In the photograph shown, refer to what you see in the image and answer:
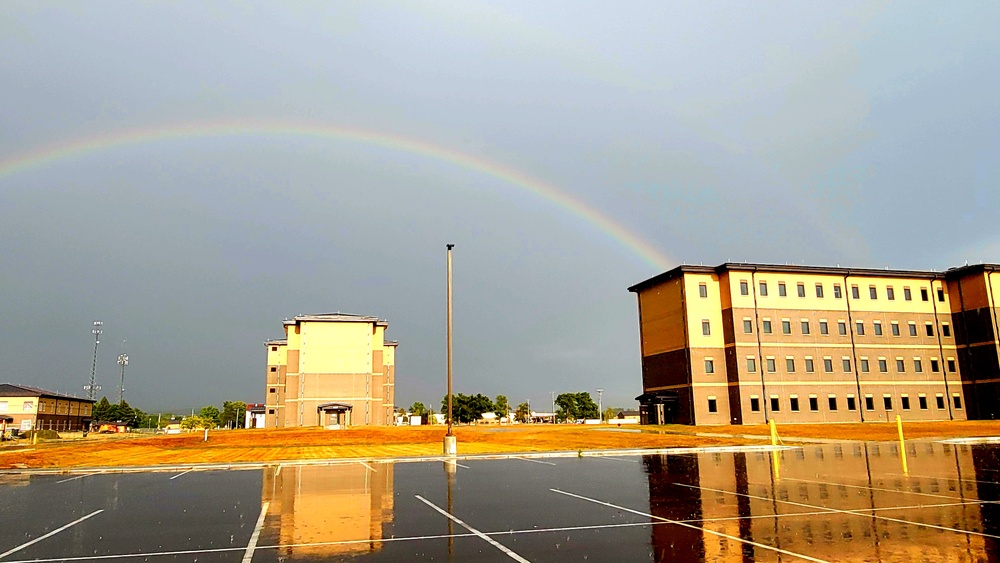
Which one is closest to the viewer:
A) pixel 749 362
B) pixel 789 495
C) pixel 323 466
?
pixel 789 495

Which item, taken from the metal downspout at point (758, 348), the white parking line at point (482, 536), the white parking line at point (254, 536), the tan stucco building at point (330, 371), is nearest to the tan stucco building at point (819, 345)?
the metal downspout at point (758, 348)

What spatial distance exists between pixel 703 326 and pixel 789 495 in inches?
2269

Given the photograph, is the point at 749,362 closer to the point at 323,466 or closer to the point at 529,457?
the point at 529,457

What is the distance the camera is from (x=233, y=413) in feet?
506

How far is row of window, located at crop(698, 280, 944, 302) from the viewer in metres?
70.1

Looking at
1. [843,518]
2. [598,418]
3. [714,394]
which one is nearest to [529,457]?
[843,518]

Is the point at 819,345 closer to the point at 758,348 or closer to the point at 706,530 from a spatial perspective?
the point at 758,348

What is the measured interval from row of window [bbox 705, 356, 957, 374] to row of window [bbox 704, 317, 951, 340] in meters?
2.72

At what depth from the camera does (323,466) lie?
25.3 meters

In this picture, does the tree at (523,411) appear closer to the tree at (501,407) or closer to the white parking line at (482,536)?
the tree at (501,407)

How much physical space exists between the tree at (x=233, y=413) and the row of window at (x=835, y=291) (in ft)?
401

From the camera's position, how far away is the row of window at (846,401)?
6775 cm

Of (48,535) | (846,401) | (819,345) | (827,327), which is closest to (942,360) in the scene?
(846,401)

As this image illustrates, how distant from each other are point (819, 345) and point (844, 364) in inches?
139
